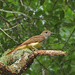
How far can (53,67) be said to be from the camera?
5840 millimetres

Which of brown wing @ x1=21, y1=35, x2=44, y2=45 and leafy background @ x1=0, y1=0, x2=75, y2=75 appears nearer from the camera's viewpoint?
brown wing @ x1=21, y1=35, x2=44, y2=45

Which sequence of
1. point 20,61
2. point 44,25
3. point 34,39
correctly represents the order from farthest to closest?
point 44,25 → point 34,39 → point 20,61

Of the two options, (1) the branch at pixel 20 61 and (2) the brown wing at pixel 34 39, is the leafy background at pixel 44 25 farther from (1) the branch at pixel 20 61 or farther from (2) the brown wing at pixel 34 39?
(1) the branch at pixel 20 61

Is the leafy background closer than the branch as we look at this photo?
No

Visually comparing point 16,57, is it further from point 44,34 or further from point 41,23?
point 41,23

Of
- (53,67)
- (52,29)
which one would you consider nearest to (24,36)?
(52,29)

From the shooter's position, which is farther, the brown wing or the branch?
the brown wing

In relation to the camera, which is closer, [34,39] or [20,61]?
[20,61]

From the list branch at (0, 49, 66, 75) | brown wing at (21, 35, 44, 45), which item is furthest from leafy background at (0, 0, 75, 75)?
branch at (0, 49, 66, 75)

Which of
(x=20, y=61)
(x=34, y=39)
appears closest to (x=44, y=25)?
(x=34, y=39)

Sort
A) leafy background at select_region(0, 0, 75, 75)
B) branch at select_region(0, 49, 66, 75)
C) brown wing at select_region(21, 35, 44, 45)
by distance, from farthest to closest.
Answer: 1. leafy background at select_region(0, 0, 75, 75)
2. brown wing at select_region(21, 35, 44, 45)
3. branch at select_region(0, 49, 66, 75)

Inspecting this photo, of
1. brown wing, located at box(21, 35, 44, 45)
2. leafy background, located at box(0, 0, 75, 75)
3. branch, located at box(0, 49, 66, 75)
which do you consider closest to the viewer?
branch, located at box(0, 49, 66, 75)

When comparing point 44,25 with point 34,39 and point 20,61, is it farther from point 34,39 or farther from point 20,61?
point 20,61

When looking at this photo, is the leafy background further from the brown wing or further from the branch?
the branch
